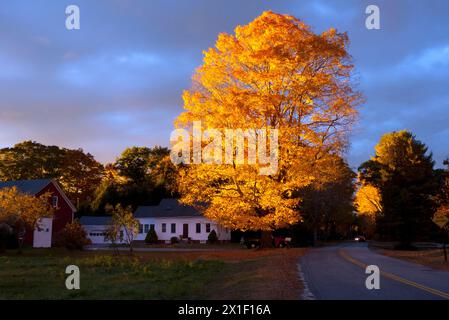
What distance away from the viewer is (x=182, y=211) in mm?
64938

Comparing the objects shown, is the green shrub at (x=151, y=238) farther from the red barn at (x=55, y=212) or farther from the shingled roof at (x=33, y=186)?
the shingled roof at (x=33, y=186)

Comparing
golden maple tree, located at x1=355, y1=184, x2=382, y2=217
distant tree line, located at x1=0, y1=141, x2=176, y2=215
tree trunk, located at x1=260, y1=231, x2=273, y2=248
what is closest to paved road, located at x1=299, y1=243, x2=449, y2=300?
tree trunk, located at x1=260, y1=231, x2=273, y2=248

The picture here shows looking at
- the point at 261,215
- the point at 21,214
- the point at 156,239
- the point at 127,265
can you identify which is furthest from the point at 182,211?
the point at 127,265

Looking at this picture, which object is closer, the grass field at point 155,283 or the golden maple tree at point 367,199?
the grass field at point 155,283

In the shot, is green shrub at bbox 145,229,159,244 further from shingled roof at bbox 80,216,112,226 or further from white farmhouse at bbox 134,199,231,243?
shingled roof at bbox 80,216,112,226

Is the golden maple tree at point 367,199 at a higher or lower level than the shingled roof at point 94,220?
higher

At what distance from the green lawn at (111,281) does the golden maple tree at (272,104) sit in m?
6.32

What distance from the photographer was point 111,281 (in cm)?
1759

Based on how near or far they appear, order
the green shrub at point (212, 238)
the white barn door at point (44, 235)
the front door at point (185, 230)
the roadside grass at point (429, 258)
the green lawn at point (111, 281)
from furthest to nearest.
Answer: the front door at point (185, 230), the green shrub at point (212, 238), the white barn door at point (44, 235), the roadside grass at point (429, 258), the green lawn at point (111, 281)

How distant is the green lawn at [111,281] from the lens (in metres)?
14.2

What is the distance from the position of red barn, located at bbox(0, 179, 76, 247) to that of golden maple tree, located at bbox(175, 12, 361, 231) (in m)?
23.4

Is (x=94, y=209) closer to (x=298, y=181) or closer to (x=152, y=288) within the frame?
(x=298, y=181)

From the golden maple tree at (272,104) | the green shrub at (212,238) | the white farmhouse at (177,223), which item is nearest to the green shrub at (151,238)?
the white farmhouse at (177,223)

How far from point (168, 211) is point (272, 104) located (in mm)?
40084
